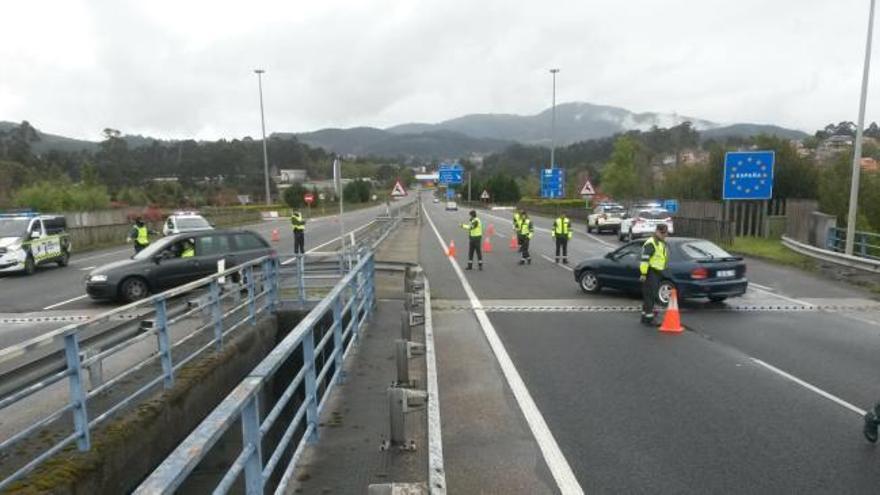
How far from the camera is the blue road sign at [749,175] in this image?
1048 inches

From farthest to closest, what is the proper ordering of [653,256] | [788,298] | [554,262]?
[554,262]
[788,298]
[653,256]

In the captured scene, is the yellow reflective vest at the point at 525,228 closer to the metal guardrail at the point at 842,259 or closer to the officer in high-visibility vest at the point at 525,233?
the officer in high-visibility vest at the point at 525,233

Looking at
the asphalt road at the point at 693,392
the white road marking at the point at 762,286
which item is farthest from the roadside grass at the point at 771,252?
the asphalt road at the point at 693,392

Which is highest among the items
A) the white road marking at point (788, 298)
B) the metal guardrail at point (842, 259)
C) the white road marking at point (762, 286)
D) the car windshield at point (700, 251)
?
the car windshield at point (700, 251)

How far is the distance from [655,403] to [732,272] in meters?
7.16

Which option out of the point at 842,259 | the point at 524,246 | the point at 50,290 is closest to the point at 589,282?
the point at 524,246

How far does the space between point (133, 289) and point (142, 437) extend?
28.2ft

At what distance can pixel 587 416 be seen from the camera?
21.7ft

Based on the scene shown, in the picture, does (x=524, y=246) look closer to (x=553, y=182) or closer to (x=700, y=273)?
(x=700, y=273)

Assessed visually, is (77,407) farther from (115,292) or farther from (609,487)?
(115,292)

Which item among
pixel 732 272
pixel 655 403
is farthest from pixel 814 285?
pixel 655 403

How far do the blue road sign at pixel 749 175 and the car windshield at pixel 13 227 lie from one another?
25525mm

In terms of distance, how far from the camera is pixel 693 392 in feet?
24.3

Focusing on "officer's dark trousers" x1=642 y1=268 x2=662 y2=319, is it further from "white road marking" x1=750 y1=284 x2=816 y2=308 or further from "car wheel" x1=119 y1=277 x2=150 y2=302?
"car wheel" x1=119 y1=277 x2=150 y2=302
